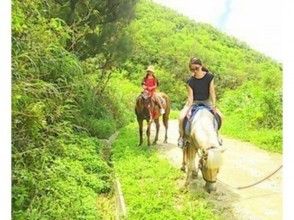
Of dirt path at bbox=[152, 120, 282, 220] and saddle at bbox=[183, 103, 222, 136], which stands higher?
saddle at bbox=[183, 103, 222, 136]

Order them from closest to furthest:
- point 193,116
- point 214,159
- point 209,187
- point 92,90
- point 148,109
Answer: point 214,159
point 209,187
point 193,116
point 148,109
point 92,90

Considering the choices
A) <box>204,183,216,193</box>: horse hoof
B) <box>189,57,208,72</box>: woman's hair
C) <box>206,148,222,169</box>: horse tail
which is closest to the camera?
<box>206,148,222,169</box>: horse tail

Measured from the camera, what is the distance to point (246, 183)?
284 centimetres

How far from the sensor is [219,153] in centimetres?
267

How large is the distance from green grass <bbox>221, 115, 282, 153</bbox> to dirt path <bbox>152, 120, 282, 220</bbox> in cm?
3

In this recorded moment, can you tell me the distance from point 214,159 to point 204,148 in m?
0.09

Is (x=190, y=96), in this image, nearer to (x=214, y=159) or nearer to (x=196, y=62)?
(x=196, y=62)

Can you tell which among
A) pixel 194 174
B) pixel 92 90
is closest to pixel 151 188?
pixel 194 174

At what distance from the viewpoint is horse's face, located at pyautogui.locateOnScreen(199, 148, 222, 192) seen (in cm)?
267

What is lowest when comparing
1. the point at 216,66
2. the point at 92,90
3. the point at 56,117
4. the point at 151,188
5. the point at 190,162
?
the point at 151,188

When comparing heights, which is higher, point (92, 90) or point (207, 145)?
point (92, 90)

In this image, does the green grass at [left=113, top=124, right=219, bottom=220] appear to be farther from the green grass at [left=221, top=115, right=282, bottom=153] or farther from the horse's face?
the green grass at [left=221, top=115, right=282, bottom=153]

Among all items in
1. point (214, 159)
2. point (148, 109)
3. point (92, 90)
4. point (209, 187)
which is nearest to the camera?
point (214, 159)

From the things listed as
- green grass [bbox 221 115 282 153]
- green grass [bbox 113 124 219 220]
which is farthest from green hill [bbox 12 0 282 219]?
green grass [bbox 113 124 219 220]
